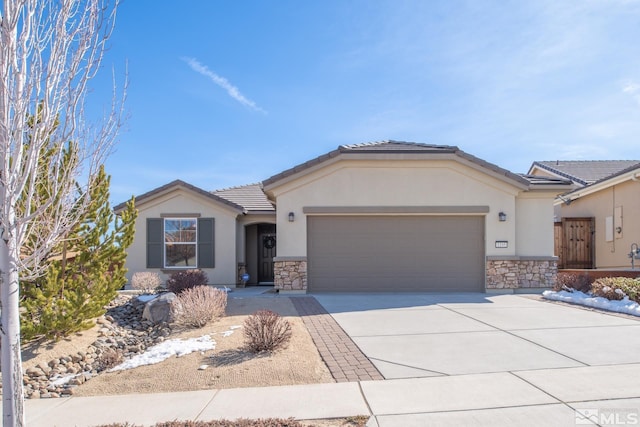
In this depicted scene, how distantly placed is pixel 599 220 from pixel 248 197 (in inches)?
572

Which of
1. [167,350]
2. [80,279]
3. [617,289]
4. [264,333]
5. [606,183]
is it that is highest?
[606,183]

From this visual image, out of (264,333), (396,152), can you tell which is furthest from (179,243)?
(264,333)

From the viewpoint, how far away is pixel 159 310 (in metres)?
9.16

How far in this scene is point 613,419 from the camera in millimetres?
4004

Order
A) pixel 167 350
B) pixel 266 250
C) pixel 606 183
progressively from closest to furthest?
pixel 167 350 → pixel 606 183 → pixel 266 250

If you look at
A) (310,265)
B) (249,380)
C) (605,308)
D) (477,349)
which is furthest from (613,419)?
(310,265)

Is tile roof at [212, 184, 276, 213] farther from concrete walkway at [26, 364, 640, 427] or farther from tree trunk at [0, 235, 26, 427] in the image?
tree trunk at [0, 235, 26, 427]

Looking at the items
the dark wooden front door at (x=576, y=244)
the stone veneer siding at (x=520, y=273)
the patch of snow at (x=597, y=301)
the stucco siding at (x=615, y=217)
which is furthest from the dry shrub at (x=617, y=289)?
the dark wooden front door at (x=576, y=244)

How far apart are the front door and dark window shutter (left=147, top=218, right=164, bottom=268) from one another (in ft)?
12.1

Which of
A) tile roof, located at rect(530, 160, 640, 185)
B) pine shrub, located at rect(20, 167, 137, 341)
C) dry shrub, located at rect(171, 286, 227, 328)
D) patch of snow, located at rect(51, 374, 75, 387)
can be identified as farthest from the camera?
tile roof, located at rect(530, 160, 640, 185)

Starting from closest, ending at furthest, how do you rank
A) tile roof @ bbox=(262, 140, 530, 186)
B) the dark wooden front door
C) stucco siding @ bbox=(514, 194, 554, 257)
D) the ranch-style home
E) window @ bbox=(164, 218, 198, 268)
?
tile roof @ bbox=(262, 140, 530, 186), the ranch-style home, stucco siding @ bbox=(514, 194, 554, 257), window @ bbox=(164, 218, 198, 268), the dark wooden front door

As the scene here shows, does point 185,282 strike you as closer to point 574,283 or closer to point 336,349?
Result: point 336,349

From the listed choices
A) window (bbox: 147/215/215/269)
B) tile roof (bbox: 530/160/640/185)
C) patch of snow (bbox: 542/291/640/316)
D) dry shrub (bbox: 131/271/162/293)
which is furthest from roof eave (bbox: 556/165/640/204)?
dry shrub (bbox: 131/271/162/293)

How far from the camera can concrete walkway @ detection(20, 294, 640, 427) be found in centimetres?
425
